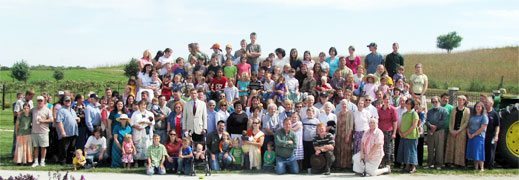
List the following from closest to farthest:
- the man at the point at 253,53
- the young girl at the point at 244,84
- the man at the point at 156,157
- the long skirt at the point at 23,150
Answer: the man at the point at 156,157 → the long skirt at the point at 23,150 → the young girl at the point at 244,84 → the man at the point at 253,53

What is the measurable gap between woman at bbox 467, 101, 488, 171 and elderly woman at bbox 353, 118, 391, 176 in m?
1.92

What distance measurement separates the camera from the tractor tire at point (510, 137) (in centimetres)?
1444

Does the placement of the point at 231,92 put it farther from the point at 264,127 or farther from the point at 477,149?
the point at 477,149

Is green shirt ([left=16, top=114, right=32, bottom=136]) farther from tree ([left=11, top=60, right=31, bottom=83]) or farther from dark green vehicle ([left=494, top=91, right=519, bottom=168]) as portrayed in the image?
tree ([left=11, top=60, right=31, bottom=83])

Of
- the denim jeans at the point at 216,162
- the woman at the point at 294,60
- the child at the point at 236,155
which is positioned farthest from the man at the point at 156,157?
the woman at the point at 294,60

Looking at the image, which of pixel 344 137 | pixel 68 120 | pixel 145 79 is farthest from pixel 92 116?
pixel 344 137

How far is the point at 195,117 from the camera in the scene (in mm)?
14391

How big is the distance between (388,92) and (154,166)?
4.95 m

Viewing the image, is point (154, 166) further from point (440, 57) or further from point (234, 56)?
point (440, 57)

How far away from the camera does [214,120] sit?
14.7 metres

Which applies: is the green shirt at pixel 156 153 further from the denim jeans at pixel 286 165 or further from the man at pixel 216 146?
the denim jeans at pixel 286 165

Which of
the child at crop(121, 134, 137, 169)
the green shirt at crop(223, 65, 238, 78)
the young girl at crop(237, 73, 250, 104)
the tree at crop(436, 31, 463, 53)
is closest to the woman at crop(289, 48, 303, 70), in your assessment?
the green shirt at crop(223, 65, 238, 78)

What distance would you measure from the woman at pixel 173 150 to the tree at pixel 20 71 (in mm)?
33728

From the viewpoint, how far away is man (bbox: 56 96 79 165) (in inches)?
587
